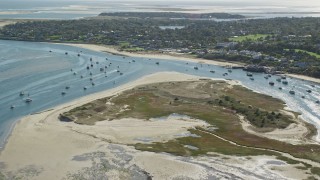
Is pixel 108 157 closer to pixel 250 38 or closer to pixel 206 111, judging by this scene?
pixel 206 111

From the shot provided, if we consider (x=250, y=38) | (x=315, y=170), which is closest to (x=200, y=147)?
(x=315, y=170)

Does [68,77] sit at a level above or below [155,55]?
below

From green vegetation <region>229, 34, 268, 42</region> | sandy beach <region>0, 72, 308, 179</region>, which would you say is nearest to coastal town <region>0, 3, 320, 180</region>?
sandy beach <region>0, 72, 308, 179</region>

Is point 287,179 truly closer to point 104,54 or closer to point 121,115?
point 121,115

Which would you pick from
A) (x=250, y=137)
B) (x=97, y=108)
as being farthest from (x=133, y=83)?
(x=250, y=137)

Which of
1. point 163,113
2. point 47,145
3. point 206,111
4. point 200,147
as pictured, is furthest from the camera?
point 206,111

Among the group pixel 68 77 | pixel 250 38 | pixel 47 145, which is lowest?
pixel 47 145
